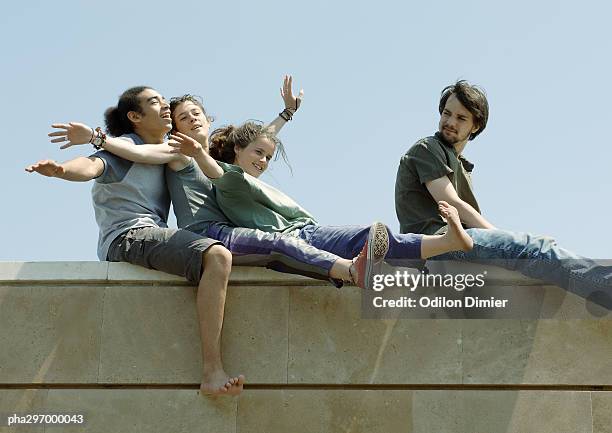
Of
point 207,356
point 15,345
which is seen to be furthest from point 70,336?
point 207,356

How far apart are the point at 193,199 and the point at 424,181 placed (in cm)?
153

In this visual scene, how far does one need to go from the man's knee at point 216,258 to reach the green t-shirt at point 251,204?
1.48ft

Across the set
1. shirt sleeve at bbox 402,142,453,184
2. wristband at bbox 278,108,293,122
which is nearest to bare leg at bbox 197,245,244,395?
shirt sleeve at bbox 402,142,453,184

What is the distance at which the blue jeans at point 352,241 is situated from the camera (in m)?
6.70

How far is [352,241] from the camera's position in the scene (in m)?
6.78

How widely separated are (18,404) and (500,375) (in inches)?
118

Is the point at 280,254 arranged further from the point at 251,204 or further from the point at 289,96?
the point at 289,96

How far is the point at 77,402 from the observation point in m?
6.84

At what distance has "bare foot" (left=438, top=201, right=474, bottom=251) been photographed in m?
6.45

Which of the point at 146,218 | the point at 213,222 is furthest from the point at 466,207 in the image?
the point at 146,218

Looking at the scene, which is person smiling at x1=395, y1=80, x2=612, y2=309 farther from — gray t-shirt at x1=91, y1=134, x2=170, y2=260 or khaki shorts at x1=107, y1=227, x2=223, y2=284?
gray t-shirt at x1=91, y1=134, x2=170, y2=260

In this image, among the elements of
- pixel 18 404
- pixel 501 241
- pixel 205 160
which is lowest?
pixel 18 404

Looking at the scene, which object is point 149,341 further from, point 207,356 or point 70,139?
point 70,139

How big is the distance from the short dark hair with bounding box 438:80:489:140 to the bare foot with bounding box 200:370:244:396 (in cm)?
240
